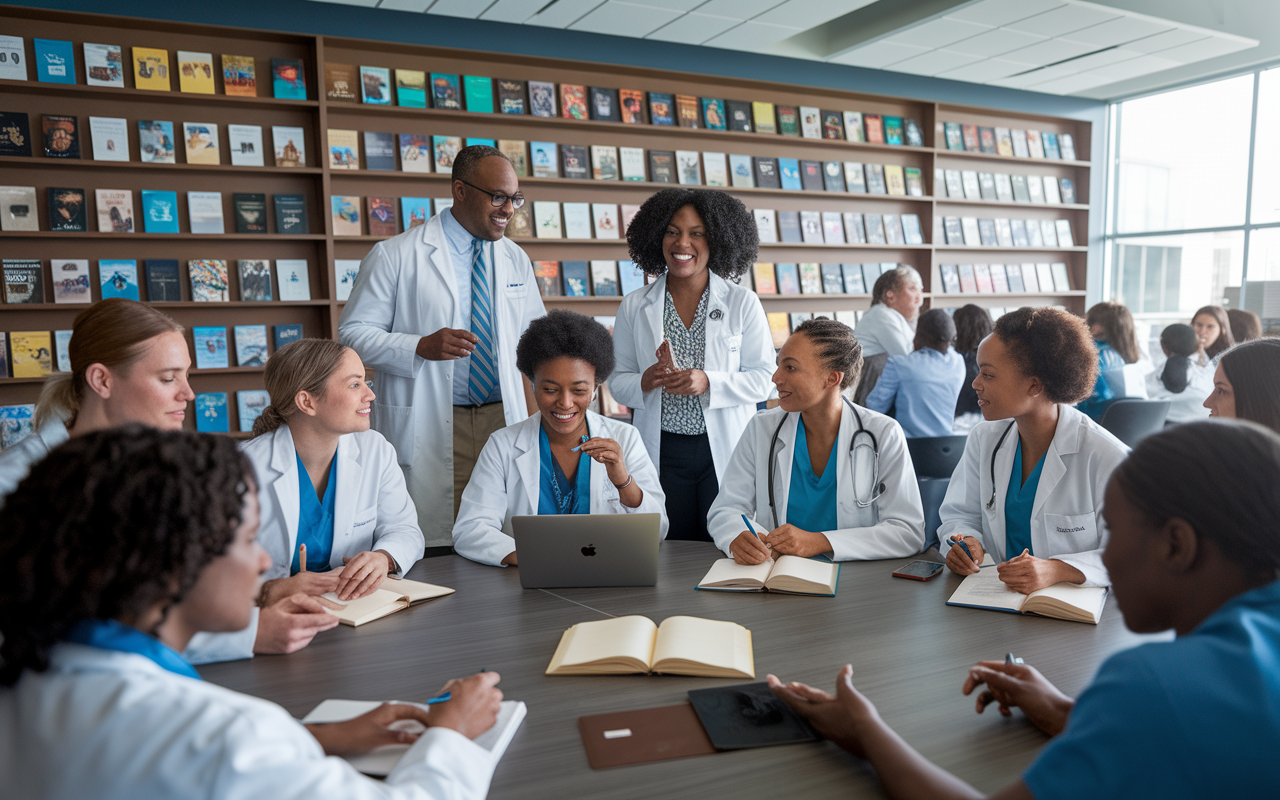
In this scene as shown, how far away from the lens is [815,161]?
5.97m

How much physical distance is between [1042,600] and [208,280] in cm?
424

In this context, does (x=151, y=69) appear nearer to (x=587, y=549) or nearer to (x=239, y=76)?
(x=239, y=76)

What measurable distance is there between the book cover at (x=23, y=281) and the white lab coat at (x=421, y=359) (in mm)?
2132

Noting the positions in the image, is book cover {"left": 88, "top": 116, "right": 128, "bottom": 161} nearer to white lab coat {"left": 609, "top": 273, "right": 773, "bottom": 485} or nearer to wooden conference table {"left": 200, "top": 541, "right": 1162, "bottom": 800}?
white lab coat {"left": 609, "top": 273, "right": 773, "bottom": 485}

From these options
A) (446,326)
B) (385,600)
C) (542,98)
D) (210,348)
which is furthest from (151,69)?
(385,600)

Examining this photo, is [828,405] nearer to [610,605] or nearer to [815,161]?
[610,605]

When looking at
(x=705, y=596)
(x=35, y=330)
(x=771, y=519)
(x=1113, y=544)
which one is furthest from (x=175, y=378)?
(x=35, y=330)

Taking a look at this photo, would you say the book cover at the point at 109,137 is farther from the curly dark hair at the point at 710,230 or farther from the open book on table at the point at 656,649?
the open book on table at the point at 656,649

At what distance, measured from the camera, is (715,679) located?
1302 millimetres

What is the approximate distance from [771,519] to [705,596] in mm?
633

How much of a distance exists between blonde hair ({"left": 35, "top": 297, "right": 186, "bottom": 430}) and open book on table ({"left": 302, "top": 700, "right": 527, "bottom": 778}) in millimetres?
1107

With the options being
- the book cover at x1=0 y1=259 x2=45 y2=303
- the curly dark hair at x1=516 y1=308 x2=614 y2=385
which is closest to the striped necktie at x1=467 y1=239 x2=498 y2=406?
the curly dark hair at x1=516 y1=308 x2=614 y2=385

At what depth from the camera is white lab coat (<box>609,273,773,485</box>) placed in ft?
9.44

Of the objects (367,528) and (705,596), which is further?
(367,528)
